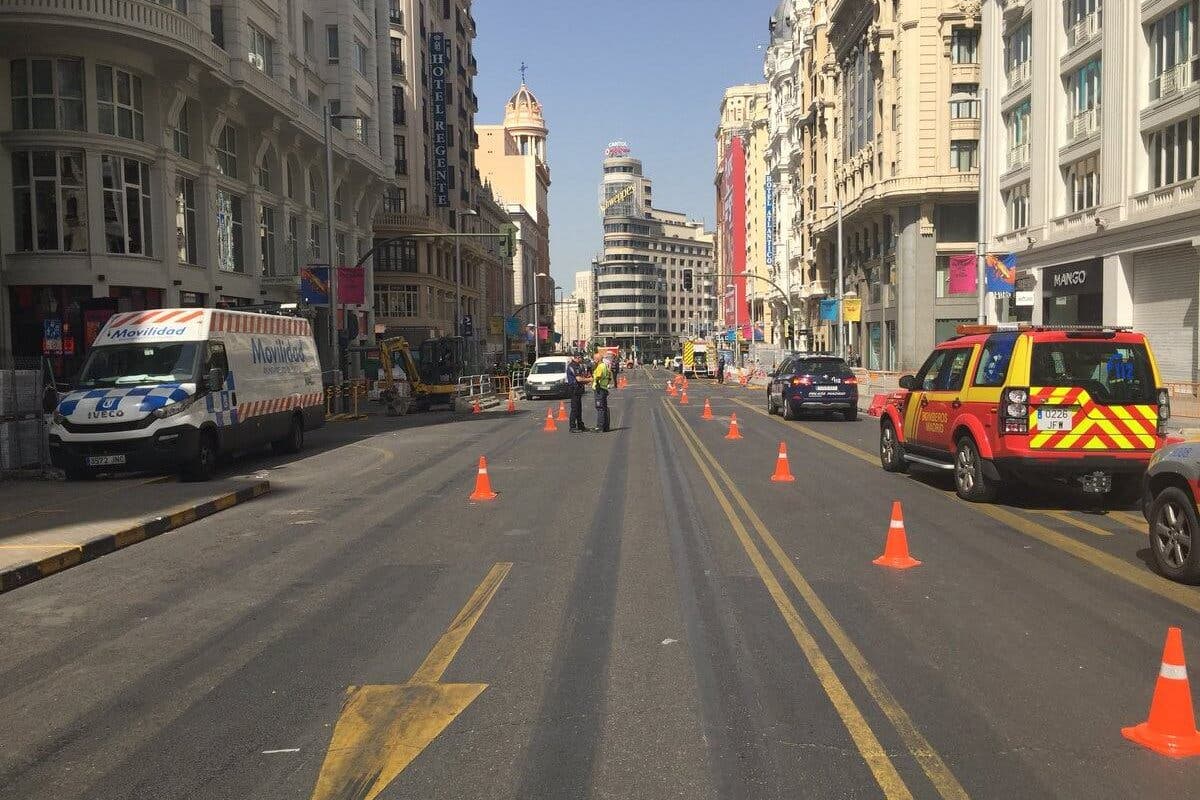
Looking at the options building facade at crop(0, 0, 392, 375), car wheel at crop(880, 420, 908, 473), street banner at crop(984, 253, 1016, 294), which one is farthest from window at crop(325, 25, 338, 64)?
car wheel at crop(880, 420, 908, 473)

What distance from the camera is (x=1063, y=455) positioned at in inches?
437

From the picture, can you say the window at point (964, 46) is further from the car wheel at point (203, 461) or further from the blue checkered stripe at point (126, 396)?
the blue checkered stripe at point (126, 396)

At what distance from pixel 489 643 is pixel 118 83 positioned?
2758 cm

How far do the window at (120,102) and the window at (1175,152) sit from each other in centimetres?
2986

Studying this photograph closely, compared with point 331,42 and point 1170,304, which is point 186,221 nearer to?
point 331,42

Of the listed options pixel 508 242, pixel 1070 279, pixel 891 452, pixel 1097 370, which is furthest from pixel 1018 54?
pixel 1097 370

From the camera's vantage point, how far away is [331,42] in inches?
1838

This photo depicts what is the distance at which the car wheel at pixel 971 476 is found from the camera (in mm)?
11866

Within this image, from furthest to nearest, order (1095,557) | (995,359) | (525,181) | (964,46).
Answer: (525,181)
(964,46)
(995,359)
(1095,557)

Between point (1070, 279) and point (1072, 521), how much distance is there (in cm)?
2578

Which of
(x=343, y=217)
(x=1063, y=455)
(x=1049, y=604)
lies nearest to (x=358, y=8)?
(x=343, y=217)

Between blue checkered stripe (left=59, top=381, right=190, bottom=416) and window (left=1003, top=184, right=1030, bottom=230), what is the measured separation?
32.6 metres

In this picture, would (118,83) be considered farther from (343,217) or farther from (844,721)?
(844,721)

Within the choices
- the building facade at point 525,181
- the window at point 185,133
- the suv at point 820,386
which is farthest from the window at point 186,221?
the building facade at point 525,181
